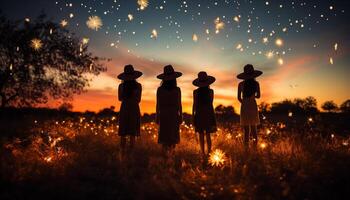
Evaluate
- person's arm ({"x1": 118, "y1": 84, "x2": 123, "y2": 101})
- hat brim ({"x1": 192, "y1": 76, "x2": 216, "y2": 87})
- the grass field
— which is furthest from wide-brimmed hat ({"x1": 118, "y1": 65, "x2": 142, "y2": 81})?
the grass field

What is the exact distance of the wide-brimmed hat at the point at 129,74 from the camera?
35.3 feet

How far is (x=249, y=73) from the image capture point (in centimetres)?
1118

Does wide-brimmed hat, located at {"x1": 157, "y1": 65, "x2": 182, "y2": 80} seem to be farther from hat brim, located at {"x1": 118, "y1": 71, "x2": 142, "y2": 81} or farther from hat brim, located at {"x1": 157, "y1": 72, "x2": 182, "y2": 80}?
hat brim, located at {"x1": 118, "y1": 71, "x2": 142, "y2": 81}

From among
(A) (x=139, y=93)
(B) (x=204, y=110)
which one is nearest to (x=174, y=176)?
(B) (x=204, y=110)

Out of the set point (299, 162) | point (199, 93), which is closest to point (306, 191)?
point (299, 162)

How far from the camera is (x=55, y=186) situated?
7320 millimetres

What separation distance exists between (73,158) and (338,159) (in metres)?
6.62

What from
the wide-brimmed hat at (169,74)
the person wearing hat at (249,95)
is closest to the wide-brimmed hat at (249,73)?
the person wearing hat at (249,95)

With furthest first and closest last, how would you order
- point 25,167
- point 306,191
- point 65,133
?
1. point 65,133
2. point 25,167
3. point 306,191

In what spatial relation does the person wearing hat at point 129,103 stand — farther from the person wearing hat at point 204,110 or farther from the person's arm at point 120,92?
the person wearing hat at point 204,110

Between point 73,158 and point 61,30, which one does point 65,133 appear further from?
point 61,30

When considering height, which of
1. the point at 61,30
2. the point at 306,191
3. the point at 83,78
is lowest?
the point at 306,191

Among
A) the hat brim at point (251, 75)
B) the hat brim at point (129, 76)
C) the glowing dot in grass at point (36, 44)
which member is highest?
the glowing dot in grass at point (36, 44)

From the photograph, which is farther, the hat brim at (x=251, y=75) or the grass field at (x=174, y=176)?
the hat brim at (x=251, y=75)
